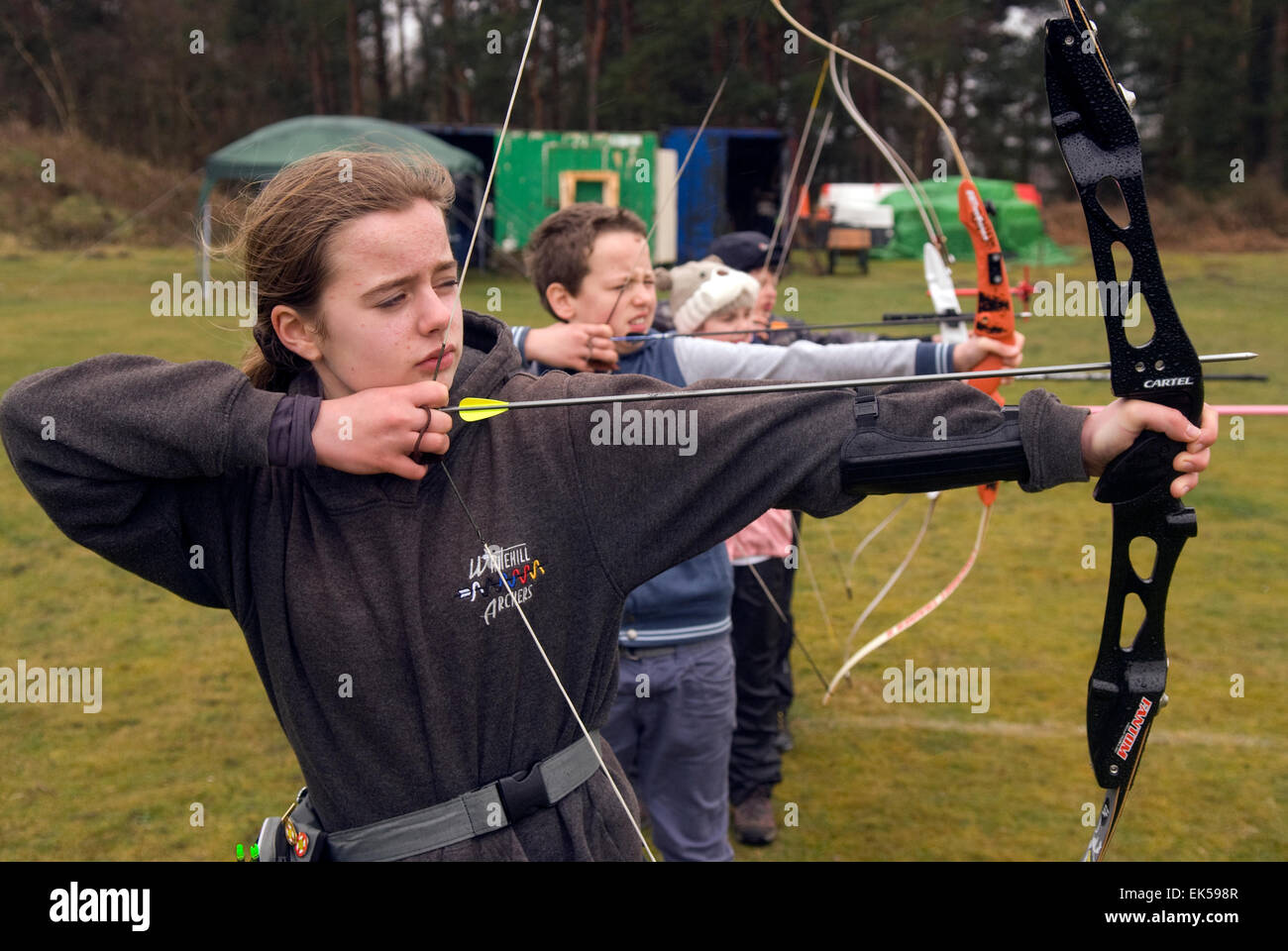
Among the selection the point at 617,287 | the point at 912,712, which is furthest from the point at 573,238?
the point at 912,712

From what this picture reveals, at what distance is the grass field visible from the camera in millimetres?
3049

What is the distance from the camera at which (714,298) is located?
2988 mm

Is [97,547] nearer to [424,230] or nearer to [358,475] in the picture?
[358,475]

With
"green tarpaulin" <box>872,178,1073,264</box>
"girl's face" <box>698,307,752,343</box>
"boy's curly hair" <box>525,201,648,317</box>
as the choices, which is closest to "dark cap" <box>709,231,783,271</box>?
"girl's face" <box>698,307,752,343</box>

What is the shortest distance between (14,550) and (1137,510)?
5602 millimetres

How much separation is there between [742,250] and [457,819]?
3.02 metres

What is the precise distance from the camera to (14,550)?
18.4 ft

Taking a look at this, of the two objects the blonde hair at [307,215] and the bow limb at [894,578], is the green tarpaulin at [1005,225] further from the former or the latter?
the blonde hair at [307,215]

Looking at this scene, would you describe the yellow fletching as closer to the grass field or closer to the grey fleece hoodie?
the grey fleece hoodie

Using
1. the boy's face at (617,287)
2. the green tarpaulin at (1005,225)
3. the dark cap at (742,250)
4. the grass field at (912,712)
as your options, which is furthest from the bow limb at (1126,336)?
the green tarpaulin at (1005,225)

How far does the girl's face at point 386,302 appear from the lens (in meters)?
1.34

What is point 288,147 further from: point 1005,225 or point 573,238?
Result: point 573,238
